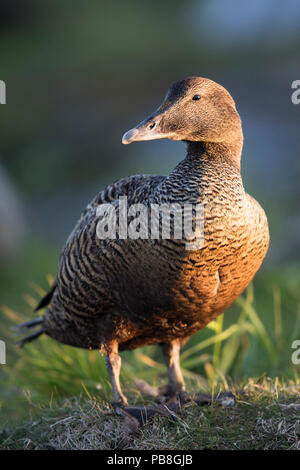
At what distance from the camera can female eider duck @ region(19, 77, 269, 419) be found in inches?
110

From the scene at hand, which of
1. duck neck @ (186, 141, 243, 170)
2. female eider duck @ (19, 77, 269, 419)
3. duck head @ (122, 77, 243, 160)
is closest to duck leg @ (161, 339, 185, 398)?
female eider duck @ (19, 77, 269, 419)

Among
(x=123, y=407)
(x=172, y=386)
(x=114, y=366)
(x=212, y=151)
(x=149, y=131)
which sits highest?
(x=149, y=131)

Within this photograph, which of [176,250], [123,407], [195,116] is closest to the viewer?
[176,250]

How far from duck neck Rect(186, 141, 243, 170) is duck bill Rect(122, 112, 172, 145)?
201mm

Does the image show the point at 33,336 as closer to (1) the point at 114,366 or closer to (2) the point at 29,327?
(2) the point at 29,327

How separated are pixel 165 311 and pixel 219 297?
271mm

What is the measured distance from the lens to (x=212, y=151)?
299cm

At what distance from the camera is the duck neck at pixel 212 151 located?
2988 millimetres

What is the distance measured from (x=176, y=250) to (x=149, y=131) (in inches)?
22.2

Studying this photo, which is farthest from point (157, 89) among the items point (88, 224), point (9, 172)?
point (88, 224)

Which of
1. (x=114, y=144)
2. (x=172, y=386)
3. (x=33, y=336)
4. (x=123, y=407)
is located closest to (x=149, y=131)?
(x=123, y=407)

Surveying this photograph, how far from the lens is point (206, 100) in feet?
9.70

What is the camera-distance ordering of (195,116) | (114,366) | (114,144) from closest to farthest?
(195,116) < (114,366) < (114,144)

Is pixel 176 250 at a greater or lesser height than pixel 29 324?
greater
